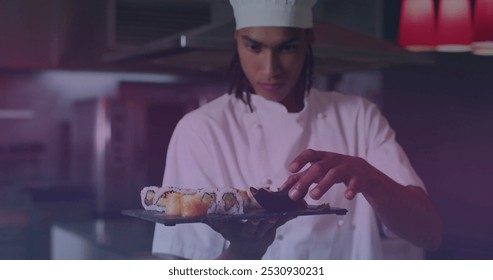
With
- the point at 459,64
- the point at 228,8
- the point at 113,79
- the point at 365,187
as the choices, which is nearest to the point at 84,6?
the point at 113,79

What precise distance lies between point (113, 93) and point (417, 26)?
91 centimetres

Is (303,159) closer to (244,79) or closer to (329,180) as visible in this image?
(329,180)

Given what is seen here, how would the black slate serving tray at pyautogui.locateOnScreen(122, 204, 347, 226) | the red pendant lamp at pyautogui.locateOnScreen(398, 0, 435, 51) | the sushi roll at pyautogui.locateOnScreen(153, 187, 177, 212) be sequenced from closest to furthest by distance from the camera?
the black slate serving tray at pyautogui.locateOnScreen(122, 204, 347, 226) → the sushi roll at pyautogui.locateOnScreen(153, 187, 177, 212) → the red pendant lamp at pyautogui.locateOnScreen(398, 0, 435, 51)

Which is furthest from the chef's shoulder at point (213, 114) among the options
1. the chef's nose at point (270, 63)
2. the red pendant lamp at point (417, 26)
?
the red pendant lamp at point (417, 26)

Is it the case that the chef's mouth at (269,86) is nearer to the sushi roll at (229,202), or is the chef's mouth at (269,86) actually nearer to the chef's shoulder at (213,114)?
the chef's shoulder at (213,114)

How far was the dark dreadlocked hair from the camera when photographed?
2.20m

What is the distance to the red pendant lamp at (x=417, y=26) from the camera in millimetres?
2258

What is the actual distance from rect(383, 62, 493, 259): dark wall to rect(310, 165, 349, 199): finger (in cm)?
22

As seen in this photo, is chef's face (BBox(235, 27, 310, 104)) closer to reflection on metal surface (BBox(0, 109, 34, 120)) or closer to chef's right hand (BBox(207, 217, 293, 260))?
chef's right hand (BBox(207, 217, 293, 260))

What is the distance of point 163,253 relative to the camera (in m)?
2.21

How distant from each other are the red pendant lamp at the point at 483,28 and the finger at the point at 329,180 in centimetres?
56

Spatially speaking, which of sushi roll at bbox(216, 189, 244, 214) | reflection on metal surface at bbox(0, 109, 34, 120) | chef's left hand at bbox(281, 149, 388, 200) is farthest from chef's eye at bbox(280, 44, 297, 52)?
reflection on metal surface at bbox(0, 109, 34, 120)

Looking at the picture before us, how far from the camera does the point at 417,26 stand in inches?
89.4

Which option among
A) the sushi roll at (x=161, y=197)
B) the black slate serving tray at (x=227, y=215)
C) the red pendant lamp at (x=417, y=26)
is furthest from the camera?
the red pendant lamp at (x=417, y=26)
